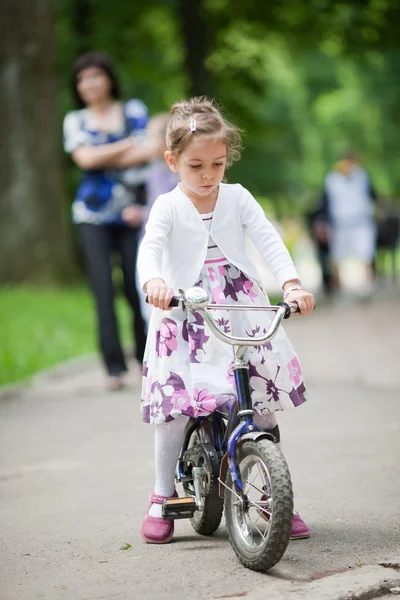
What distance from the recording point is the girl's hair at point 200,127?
421 centimetres

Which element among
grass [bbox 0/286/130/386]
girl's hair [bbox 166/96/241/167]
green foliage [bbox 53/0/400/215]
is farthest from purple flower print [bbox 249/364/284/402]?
green foliage [bbox 53/0/400/215]

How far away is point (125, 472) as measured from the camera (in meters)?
5.66

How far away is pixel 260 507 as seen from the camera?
3.88m

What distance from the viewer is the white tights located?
4.32 m

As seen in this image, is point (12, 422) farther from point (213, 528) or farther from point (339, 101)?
point (339, 101)

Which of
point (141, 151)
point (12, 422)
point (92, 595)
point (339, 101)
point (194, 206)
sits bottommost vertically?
point (92, 595)

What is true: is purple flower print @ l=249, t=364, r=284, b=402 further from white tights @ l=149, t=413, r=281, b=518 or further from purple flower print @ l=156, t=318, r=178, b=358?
purple flower print @ l=156, t=318, r=178, b=358

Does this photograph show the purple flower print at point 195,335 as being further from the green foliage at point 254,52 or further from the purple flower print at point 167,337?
the green foliage at point 254,52

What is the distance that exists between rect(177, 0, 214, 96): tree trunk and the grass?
22.2 feet

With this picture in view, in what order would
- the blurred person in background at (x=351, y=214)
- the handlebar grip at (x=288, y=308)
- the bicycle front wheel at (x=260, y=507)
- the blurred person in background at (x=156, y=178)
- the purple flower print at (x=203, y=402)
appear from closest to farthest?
the bicycle front wheel at (x=260, y=507) → the handlebar grip at (x=288, y=308) → the purple flower print at (x=203, y=402) → the blurred person in background at (x=156, y=178) → the blurred person in background at (x=351, y=214)

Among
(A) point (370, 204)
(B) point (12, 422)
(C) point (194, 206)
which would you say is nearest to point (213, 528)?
(C) point (194, 206)

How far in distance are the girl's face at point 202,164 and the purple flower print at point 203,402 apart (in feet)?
2.33

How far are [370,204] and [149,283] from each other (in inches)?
502

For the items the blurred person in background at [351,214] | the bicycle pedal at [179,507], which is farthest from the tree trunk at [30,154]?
the bicycle pedal at [179,507]
